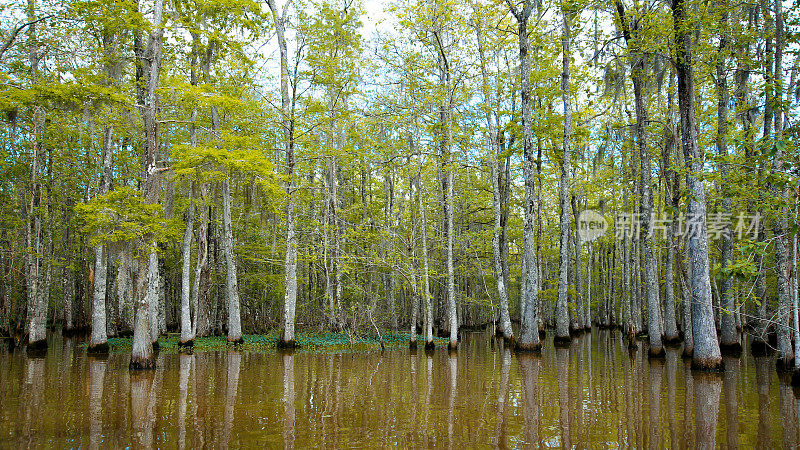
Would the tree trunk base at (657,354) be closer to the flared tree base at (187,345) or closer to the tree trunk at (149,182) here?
the tree trunk at (149,182)

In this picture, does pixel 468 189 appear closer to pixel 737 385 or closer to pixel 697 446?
pixel 737 385

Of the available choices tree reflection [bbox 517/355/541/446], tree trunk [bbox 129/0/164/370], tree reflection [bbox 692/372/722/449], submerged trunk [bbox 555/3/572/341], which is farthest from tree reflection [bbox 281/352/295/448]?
submerged trunk [bbox 555/3/572/341]

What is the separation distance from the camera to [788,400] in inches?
321

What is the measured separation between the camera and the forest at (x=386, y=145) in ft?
36.2

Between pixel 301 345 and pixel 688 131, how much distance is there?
1395cm

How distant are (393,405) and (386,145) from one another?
39.6ft

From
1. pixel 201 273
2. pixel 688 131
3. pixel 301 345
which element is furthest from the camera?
pixel 201 273

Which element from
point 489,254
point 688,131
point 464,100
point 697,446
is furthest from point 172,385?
point 489,254

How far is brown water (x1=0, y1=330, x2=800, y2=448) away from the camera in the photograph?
5.72m

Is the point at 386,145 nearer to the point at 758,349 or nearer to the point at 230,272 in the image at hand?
the point at 230,272

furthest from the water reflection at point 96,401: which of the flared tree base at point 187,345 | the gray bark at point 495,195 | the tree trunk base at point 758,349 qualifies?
the tree trunk base at point 758,349

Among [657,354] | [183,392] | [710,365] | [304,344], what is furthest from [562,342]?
[183,392]

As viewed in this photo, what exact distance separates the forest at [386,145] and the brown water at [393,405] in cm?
157

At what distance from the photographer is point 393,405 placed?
25.1 feet
